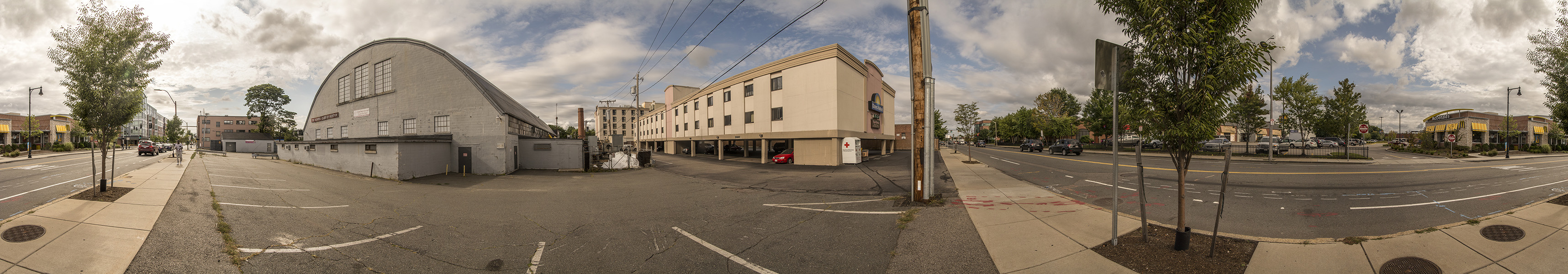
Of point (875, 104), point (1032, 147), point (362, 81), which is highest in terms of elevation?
point (362, 81)

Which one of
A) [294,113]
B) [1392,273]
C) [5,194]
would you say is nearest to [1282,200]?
[1392,273]

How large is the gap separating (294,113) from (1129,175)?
92.8 metres

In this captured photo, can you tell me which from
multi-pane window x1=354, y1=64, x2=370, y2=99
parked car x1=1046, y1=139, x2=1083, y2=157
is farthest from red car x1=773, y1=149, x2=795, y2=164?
multi-pane window x1=354, y1=64, x2=370, y2=99

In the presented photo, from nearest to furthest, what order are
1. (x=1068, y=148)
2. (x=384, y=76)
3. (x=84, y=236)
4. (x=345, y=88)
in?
(x=84, y=236) < (x=384, y=76) < (x=345, y=88) < (x=1068, y=148)

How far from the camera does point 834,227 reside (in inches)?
276

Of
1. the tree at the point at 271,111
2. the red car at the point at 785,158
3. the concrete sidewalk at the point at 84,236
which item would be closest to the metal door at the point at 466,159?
the concrete sidewalk at the point at 84,236

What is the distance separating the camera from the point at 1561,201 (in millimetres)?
7926

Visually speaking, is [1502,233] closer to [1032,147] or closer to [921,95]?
[921,95]

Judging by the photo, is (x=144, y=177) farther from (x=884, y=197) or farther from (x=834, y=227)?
(x=884, y=197)

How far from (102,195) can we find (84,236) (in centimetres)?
630

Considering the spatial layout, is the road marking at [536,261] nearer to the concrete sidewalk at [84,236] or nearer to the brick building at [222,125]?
the concrete sidewalk at [84,236]


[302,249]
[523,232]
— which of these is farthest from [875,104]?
[302,249]

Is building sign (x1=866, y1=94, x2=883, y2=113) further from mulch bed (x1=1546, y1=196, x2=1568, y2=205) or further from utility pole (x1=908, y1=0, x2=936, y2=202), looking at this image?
mulch bed (x1=1546, y1=196, x2=1568, y2=205)

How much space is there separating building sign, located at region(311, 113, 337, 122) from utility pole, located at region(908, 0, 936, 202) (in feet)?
123
